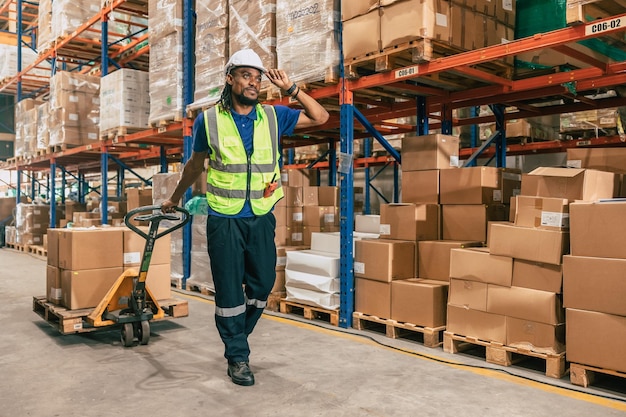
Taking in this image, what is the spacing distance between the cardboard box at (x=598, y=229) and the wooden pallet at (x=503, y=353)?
30.0 inches

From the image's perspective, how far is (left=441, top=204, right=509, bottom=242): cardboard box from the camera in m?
4.95

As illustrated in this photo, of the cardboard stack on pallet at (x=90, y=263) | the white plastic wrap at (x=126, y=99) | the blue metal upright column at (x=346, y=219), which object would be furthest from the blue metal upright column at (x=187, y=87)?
the blue metal upright column at (x=346, y=219)

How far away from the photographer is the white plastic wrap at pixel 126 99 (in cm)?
907

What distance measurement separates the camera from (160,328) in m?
5.18

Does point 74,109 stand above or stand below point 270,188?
above

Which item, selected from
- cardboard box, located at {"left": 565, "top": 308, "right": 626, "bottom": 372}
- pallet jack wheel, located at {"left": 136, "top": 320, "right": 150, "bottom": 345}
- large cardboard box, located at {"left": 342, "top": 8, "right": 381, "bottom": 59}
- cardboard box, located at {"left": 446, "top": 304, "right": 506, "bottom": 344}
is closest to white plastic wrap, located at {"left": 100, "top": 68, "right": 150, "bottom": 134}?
large cardboard box, located at {"left": 342, "top": 8, "right": 381, "bottom": 59}

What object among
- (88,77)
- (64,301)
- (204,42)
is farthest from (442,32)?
(88,77)

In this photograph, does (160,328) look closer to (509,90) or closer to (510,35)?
(509,90)

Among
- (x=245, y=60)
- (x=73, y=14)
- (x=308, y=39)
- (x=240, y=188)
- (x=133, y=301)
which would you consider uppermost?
(x=73, y=14)

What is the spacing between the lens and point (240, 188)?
339 centimetres

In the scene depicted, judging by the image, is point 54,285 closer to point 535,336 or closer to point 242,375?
point 242,375

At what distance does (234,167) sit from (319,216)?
12.3ft

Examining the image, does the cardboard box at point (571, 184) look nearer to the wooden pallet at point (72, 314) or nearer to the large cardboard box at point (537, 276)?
the large cardboard box at point (537, 276)

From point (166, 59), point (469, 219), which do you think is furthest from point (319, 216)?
point (166, 59)
